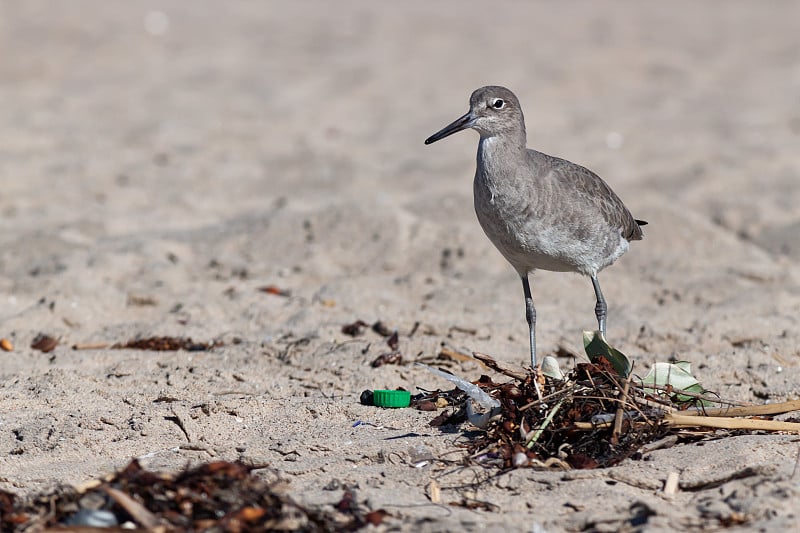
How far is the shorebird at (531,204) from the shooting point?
17.2 ft

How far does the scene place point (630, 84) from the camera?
1205 cm

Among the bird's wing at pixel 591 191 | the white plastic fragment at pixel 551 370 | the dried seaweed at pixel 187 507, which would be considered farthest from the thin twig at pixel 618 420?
the bird's wing at pixel 591 191

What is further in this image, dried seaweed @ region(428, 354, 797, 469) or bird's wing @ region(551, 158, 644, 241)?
bird's wing @ region(551, 158, 644, 241)

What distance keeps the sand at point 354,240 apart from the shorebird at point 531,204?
2.09ft

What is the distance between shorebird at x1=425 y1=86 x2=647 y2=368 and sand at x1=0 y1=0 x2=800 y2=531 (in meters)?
0.64

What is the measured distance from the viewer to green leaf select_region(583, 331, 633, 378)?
429cm

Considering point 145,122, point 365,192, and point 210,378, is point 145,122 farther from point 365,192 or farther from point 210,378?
point 210,378

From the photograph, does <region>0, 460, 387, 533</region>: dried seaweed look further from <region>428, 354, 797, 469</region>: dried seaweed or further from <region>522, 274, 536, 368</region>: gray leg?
<region>522, 274, 536, 368</region>: gray leg

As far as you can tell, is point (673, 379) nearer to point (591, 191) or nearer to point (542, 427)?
point (542, 427)

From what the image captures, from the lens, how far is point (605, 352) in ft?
14.2

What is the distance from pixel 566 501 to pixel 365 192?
547 centimetres

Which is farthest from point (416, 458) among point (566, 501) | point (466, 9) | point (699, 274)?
point (466, 9)

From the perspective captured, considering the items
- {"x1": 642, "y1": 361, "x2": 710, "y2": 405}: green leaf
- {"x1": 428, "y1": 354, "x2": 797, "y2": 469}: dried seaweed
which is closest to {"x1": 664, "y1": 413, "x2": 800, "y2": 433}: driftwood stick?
{"x1": 428, "y1": 354, "x2": 797, "y2": 469}: dried seaweed

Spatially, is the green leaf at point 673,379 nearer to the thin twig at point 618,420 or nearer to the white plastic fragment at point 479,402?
the thin twig at point 618,420
